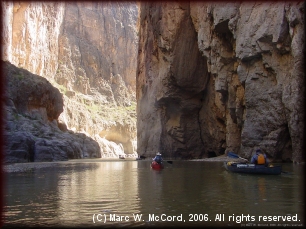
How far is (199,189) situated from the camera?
12336 millimetres

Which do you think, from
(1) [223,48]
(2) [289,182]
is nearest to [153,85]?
(1) [223,48]

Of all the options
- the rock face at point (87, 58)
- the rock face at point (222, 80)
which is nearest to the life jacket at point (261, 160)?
the rock face at point (222, 80)

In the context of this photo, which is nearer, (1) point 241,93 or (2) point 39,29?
(1) point 241,93

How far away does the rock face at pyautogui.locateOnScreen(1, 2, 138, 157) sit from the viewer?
90.4 m

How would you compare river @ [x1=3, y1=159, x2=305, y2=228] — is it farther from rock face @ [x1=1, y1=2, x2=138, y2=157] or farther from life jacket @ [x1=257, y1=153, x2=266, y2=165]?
rock face @ [x1=1, y1=2, x2=138, y2=157]

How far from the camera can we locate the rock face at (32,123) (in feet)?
119

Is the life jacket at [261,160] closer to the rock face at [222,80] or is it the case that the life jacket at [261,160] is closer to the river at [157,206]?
the river at [157,206]

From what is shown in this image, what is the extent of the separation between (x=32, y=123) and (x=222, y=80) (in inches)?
1102

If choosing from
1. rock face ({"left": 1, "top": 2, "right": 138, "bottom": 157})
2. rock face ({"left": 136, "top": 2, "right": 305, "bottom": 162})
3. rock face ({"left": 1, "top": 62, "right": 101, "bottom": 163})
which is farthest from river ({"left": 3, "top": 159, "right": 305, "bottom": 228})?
rock face ({"left": 1, "top": 2, "right": 138, "bottom": 157})

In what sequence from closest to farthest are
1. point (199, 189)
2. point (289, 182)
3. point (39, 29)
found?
point (199, 189) < point (289, 182) < point (39, 29)

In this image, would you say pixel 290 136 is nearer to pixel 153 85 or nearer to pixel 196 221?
pixel 196 221

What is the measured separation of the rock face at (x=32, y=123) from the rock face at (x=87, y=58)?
69.1ft

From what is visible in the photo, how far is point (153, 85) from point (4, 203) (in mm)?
40707

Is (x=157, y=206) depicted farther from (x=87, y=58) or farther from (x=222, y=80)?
(x=87, y=58)
